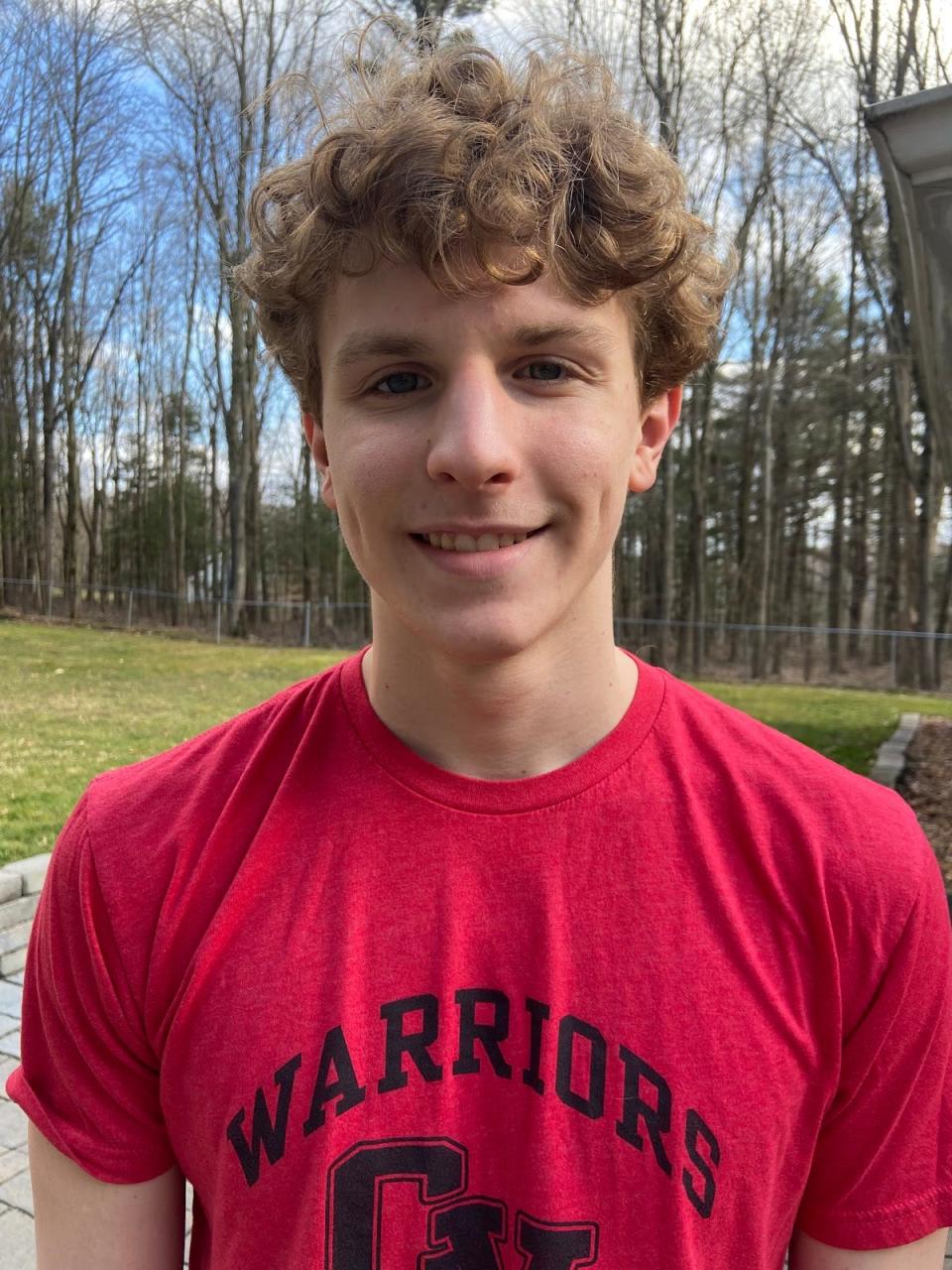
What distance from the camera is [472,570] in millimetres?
1078

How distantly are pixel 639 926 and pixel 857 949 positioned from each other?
0.74 ft

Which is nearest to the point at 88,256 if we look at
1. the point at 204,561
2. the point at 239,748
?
the point at 204,561

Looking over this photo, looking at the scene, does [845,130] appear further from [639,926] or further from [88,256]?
[639,926]

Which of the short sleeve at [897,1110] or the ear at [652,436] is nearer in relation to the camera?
the short sleeve at [897,1110]

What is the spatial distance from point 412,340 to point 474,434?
133 millimetres

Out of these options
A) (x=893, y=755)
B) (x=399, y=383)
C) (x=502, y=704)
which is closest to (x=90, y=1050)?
(x=502, y=704)

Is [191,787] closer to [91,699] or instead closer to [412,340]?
[412,340]

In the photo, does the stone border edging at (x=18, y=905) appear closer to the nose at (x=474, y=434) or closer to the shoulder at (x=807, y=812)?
the shoulder at (x=807, y=812)

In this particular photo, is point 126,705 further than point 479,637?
Yes

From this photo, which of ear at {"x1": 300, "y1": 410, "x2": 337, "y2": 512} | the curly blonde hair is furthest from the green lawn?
the curly blonde hair

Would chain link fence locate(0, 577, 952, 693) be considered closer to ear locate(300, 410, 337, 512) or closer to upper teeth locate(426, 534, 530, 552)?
ear locate(300, 410, 337, 512)

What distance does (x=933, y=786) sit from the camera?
7.79 metres

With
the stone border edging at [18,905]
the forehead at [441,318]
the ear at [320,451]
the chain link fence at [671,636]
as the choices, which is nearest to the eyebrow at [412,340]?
the forehead at [441,318]

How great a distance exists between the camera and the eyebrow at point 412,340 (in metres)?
1.07
